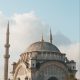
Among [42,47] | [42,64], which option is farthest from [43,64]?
[42,47]

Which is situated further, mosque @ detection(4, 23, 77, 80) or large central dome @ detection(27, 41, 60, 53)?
large central dome @ detection(27, 41, 60, 53)

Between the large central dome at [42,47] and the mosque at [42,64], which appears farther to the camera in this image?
the large central dome at [42,47]

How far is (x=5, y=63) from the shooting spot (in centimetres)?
5431

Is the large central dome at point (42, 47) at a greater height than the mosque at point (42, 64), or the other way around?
the large central dome at point (42, 47)

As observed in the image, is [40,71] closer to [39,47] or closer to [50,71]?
[50,71]

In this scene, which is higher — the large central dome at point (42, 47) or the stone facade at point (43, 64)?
the large central dome at point (42, 47)

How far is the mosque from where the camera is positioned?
176 ft

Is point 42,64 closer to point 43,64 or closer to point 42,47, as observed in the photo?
point 43,64

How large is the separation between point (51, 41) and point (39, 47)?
25.1 feet

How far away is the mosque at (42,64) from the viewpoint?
5377cm

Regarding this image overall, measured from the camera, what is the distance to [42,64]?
5394 cm

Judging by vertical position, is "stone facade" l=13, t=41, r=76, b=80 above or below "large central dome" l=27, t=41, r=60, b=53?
below

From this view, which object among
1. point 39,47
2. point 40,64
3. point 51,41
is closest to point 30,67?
point 40,64

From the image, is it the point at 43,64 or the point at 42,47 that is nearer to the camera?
the point at 43,64
